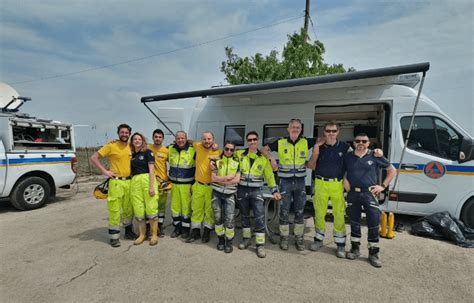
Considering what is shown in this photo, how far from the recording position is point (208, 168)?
3.74 metres

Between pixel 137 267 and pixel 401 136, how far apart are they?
4.70 metres

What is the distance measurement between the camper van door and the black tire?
7.62m

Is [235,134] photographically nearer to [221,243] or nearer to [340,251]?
[221,243]

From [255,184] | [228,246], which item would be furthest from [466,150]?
[228,246]

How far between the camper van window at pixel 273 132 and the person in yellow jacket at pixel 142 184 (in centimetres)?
273

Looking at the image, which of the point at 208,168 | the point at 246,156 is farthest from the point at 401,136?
the point at 208,168

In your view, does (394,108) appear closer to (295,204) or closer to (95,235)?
(295,204)

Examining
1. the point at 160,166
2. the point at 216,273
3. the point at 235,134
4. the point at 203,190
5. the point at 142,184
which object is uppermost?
the point at 235,134

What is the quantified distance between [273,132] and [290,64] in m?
5.04

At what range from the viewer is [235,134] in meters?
5.94

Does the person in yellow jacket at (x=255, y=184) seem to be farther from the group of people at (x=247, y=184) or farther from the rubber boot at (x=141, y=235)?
the rubber boot at (x=141, y=235)

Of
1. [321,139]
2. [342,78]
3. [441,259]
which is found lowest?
[441,259]

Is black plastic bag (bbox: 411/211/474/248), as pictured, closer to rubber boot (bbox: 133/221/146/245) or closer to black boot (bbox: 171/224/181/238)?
black boot (bbox: 171/224/181/238)

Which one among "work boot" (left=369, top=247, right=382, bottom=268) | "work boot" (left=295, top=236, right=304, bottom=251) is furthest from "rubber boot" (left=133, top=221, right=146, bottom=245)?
"work boot" (left=369, top=247, right=382, bottom=268)
